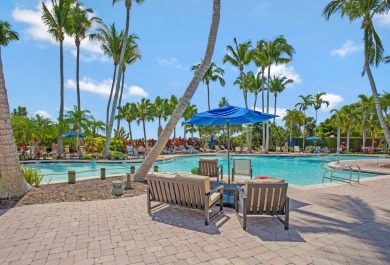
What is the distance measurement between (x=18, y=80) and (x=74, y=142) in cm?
1221

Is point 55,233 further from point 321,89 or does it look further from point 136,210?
point 321,89

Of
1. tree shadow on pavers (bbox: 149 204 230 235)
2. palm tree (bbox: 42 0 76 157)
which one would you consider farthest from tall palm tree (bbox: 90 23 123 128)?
tree shadow on pavers (bbox: 149 204 230 235)

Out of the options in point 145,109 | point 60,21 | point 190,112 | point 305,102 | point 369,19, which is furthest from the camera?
point 145,109

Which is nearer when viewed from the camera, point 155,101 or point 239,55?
point 239,55

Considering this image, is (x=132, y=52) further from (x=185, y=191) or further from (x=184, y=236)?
(x=184, y=236)

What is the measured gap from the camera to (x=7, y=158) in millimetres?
5500

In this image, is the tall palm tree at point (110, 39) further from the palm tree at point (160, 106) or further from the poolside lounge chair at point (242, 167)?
the palm tree at point (160, 106)

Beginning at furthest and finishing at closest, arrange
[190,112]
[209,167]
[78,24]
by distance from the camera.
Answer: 1. [190,112]
2. [78,24]
3. [209,167]

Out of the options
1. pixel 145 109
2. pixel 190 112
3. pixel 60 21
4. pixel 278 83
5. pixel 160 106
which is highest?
pixel 60 21

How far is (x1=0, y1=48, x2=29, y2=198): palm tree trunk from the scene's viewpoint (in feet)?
17.8

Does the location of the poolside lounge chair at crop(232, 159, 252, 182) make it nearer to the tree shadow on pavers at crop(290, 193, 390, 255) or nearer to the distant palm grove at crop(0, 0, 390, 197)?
the tree shadow on pavers at crop(290, 193, 390, 255)

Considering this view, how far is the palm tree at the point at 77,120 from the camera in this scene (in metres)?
17.9

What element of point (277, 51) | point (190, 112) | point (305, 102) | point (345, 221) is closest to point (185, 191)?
point (345, 221)

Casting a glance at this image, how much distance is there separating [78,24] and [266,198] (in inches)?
773
